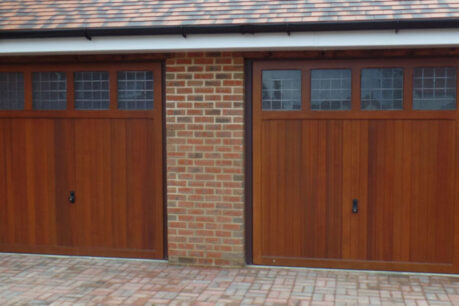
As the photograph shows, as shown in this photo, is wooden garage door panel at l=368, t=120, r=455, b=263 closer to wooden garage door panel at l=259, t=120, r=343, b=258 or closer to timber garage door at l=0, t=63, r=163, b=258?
wooden garage door panel at l=259, t=120, r=343, b=258

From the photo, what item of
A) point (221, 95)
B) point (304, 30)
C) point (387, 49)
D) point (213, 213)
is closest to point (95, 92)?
point (221, 95)

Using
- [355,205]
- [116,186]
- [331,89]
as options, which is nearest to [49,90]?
[116,186]

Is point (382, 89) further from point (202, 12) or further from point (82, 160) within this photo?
point (82, 160)

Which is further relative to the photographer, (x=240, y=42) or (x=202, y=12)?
(x=202, y=12)

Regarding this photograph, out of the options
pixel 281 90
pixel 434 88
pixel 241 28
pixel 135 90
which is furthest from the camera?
pixel 135 90

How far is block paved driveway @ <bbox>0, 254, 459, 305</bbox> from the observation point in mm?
5824

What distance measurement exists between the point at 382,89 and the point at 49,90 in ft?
13.6

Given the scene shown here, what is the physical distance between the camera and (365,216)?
6.81 meters

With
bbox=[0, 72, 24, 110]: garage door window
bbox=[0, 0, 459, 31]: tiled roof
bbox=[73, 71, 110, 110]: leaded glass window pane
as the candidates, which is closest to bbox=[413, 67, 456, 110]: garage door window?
bbox=[0, 0, 459, 31]: tiled roof

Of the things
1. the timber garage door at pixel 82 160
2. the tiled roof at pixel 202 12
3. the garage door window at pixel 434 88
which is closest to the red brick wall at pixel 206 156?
the timber garage door at pixel 82 160

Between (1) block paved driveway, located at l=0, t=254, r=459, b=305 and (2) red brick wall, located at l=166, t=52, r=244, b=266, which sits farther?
(2) red brick wall, located at l=166, t=52, r=244, b=266

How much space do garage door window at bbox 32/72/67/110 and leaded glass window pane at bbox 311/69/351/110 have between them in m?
3.17

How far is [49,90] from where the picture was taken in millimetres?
7520

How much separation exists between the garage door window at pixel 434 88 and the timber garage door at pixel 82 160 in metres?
3.06
